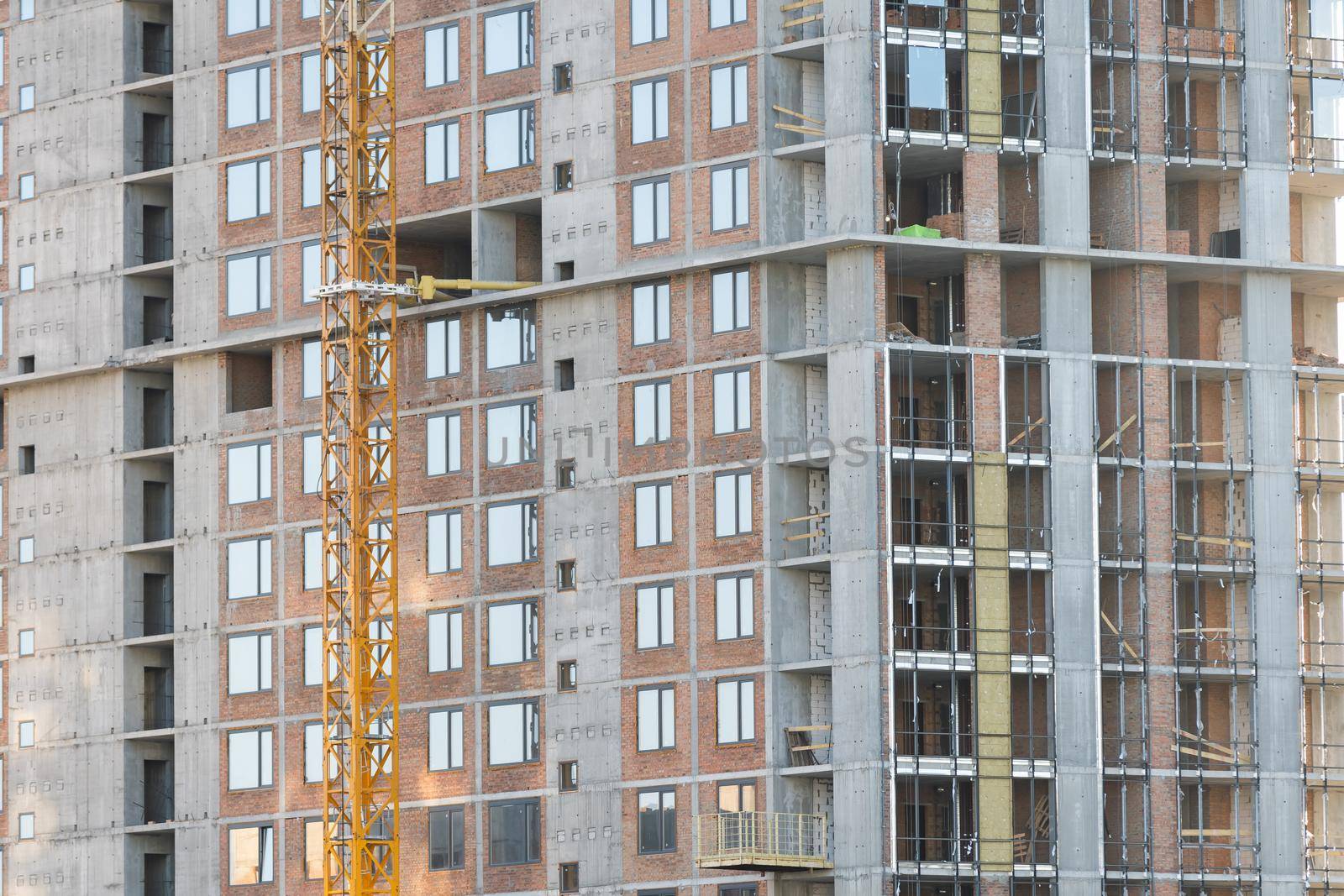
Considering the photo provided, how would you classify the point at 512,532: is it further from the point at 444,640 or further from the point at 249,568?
the point at 249,568

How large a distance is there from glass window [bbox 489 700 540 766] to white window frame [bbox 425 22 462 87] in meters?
21.9

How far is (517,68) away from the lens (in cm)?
12119

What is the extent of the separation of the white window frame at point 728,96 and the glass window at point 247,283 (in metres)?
20.0

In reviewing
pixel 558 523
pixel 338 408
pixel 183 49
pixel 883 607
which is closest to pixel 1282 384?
pixel 883 607

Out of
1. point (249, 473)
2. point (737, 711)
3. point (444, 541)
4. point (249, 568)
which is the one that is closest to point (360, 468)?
point (444, 541)

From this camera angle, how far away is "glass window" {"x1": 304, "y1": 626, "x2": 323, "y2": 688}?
124 metres

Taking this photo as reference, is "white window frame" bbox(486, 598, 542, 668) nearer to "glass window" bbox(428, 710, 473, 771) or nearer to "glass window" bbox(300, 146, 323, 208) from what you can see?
"glass window" bbox(428, 710, 473, 771)

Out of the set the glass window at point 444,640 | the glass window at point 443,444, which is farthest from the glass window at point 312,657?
the glass window at point 443,444

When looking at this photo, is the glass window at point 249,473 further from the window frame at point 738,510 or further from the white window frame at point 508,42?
the window frame at point 738,510

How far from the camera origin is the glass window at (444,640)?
12038 centimetres

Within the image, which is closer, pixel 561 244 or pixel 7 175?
pixel 561 244

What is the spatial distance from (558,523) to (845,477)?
1131 cm

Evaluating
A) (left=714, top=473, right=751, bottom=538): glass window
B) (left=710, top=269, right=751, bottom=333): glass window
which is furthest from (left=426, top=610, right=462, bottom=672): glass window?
(left=710, top=269, right=751, bottom=333): glass window

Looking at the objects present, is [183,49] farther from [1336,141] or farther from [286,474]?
[1336,141]
